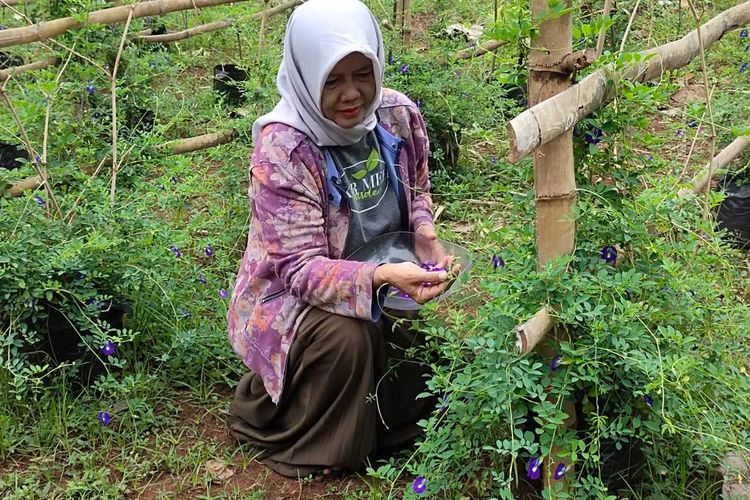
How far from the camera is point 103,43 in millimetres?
4121

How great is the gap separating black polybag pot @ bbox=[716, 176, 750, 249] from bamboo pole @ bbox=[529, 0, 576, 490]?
2082 millimetres

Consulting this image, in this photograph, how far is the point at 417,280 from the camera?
209cm

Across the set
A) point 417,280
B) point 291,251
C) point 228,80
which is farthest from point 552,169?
point 228,80

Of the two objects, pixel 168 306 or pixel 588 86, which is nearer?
pixel 588 86

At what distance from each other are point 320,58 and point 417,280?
0.63 meters

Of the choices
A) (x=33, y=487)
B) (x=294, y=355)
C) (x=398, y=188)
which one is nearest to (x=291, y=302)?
(x=294, y=355)

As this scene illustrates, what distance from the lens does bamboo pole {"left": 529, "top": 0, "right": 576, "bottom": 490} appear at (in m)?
1.80

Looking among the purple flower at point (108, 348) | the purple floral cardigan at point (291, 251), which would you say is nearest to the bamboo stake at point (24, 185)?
→ the purple flower at point (108, 348)

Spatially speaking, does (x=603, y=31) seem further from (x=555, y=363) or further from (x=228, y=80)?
(x=228, y=80)

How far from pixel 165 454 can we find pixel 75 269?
0.65 m

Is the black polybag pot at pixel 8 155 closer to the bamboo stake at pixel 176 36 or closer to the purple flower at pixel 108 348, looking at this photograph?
the bamboo stake at pixel 176 36

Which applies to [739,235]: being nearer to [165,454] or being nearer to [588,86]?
[588,86]

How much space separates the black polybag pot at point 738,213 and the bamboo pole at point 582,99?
1546 mm

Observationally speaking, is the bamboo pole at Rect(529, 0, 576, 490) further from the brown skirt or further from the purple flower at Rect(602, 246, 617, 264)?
the brown skirt
